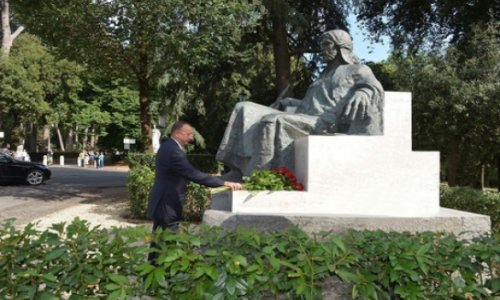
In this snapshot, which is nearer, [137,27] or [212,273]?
[212,273]

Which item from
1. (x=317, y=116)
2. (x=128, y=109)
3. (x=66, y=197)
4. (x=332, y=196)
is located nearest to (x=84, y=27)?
(x=66, y=197)

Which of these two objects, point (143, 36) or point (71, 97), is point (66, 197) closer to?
point (143, 36)

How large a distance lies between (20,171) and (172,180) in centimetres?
1528

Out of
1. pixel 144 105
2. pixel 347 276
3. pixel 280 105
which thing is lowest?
pixel 347 276

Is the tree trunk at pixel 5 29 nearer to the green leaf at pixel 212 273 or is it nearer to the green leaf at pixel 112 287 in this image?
the green leaf at pixel 112 287

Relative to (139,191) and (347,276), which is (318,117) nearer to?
(347,276)

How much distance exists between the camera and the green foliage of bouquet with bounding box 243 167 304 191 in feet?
14.1

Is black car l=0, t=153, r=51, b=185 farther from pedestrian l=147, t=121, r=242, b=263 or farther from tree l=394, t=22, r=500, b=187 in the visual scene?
pedestrian l=147, t=121, r=242, b=263

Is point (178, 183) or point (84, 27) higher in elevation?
point (84, 27)

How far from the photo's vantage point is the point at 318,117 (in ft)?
16.6

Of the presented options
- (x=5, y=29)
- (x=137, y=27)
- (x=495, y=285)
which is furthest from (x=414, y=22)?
(x=5, y=29)

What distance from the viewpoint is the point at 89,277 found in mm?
2176

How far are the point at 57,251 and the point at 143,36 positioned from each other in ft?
33.0

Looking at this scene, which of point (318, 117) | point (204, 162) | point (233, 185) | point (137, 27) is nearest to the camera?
point (233, 185)
